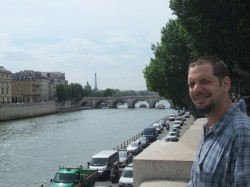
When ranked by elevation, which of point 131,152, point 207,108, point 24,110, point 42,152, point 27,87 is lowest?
point 42,152

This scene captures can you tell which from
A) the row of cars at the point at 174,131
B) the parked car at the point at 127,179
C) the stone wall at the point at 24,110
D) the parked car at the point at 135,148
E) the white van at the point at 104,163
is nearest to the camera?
the parked car at the point at 127,179

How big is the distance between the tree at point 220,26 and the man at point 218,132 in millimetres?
12143

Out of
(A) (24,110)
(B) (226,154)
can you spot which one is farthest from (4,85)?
(B) (226,154)

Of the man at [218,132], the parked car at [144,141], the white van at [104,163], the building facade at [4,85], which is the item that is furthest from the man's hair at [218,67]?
the building facade at [4,85]

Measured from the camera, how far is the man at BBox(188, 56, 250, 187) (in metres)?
2.28

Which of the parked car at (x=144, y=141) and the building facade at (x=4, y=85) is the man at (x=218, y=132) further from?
the building facade at (x=4, y=85)

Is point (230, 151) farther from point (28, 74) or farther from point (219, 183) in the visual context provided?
point (28, 74)

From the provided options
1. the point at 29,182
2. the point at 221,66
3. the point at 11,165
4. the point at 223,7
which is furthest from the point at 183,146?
the point at 11,165

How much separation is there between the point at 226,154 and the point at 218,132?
18cm

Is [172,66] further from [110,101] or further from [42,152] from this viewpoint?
[110,101]

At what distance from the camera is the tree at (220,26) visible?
1438 cm

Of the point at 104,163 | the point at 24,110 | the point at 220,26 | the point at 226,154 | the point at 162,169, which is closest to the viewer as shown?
the point at 226,154

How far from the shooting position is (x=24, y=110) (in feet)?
280

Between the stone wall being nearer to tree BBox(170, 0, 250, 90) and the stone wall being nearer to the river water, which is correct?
the river water
